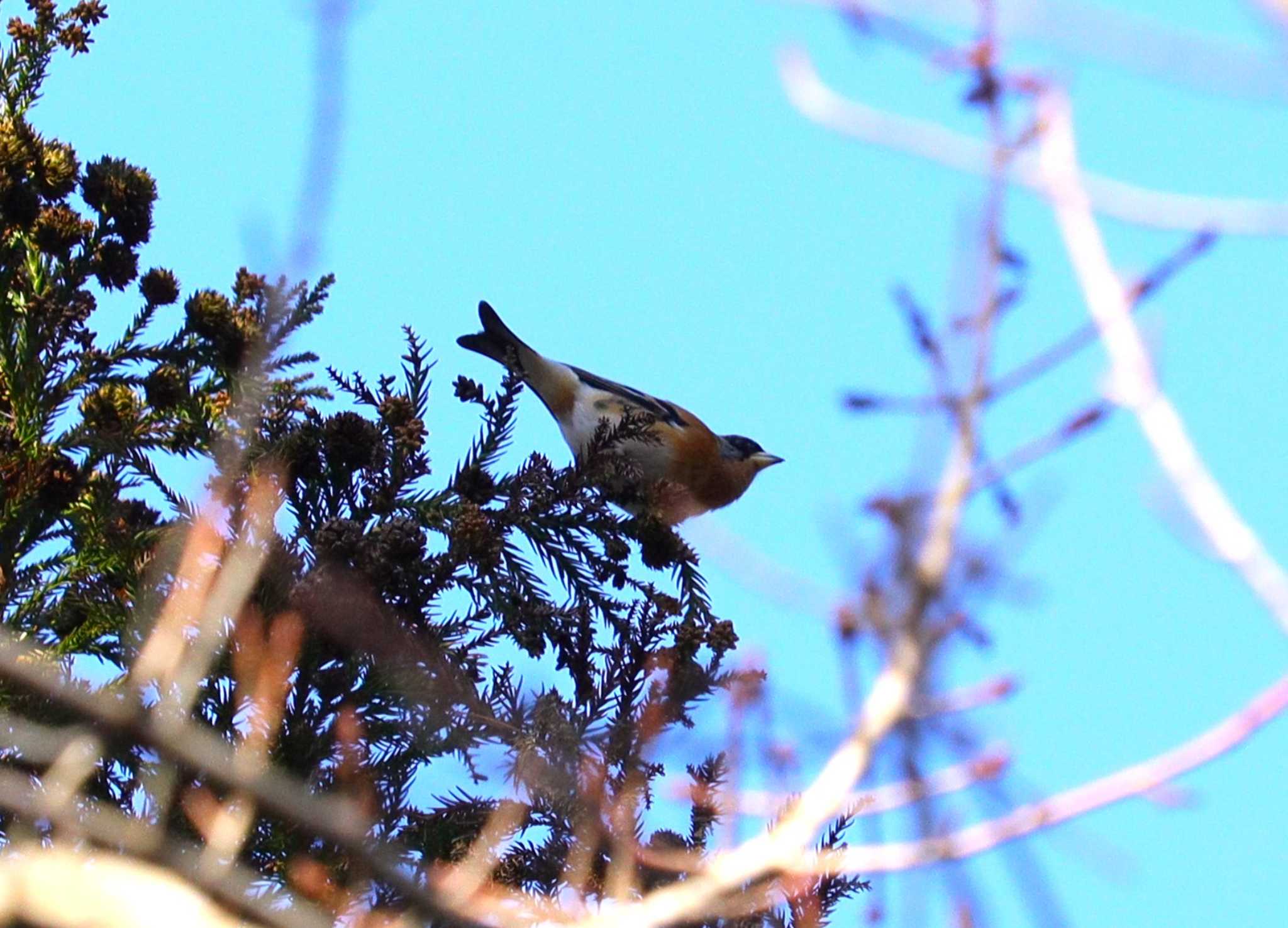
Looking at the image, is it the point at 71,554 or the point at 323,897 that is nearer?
the point at 323,897

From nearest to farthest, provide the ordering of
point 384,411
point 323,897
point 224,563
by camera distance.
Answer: point 323,897 → point 224,563 → point 384,411

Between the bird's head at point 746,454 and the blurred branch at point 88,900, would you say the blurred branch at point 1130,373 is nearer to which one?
the blurred branch at point 88,900

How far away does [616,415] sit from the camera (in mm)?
7684

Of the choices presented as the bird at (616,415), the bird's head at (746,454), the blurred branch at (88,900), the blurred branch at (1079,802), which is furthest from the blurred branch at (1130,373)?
the bird's head at (746,454)

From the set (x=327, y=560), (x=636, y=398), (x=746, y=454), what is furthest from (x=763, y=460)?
(x=327, y=560)

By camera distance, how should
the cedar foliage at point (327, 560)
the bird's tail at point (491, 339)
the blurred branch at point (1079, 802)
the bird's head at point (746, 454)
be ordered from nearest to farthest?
1. the blurred branch at point (1079, 802)
2. the cedar foliage at point (327, 560)
3. the bird's tail at point (491, 339)
4. the bird's head at point (746, 454)

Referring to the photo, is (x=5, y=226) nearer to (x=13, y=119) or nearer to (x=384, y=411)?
(x=13, y=119)

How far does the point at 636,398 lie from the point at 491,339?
0.89 metres

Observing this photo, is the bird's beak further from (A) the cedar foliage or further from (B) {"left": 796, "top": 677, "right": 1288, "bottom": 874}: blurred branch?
(B) {"left": 796, "top": 677, "right": 1288, "bottom": 874}: blurred branch

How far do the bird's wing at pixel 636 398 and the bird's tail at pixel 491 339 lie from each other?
0.38 meters

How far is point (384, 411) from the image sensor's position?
14.3ft

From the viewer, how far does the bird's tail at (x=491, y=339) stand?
748 centimetres

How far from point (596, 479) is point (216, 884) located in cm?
278

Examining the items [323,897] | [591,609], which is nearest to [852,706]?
[323,897]
